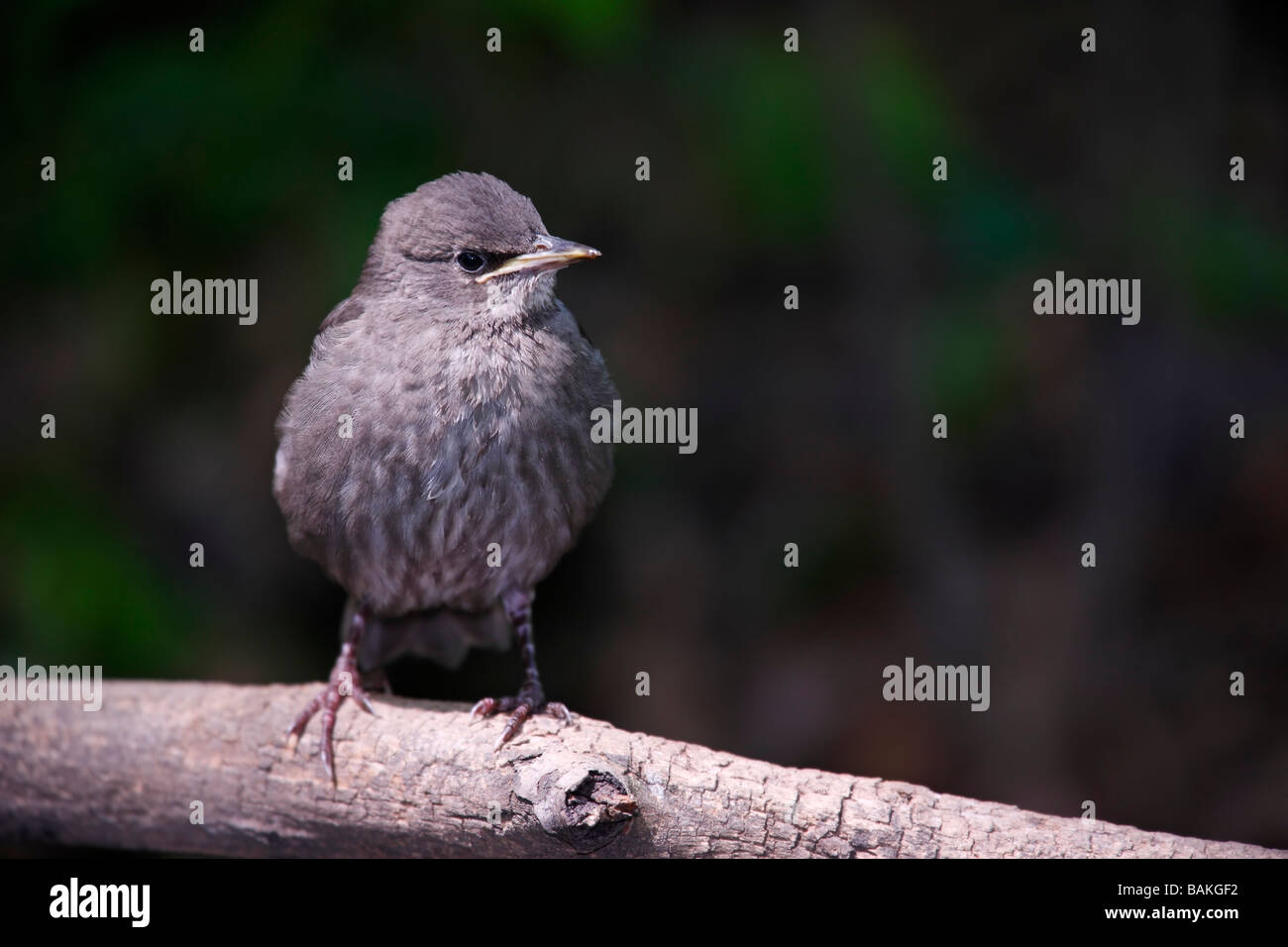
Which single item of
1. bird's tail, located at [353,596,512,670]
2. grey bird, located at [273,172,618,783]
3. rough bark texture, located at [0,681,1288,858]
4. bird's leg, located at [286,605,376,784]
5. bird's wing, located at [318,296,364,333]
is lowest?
rough bark texture, located at [0,681,1288,858]

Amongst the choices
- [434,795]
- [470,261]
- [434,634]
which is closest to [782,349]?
[434,634]

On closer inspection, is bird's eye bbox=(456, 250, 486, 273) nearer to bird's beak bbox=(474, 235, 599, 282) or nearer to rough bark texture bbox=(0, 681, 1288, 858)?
bird's beak bbox=(474, 235, 599, 282)

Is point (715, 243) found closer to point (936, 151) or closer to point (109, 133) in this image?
point (936, 151)

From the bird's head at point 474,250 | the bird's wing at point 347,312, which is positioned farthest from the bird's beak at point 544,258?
the bird's wing at point 347,312

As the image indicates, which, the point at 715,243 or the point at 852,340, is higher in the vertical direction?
the point at 715,243

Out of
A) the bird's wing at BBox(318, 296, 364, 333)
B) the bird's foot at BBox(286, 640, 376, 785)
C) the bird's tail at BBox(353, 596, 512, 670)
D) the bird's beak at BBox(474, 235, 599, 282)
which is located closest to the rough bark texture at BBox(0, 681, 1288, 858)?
the bird's foot at BBox(286, 640, 376, 785)

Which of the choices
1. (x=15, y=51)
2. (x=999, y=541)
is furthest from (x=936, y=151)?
(x=15, y=51)

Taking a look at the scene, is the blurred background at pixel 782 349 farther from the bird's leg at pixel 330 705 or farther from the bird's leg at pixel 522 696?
the bird's leg at pixel 522 696
